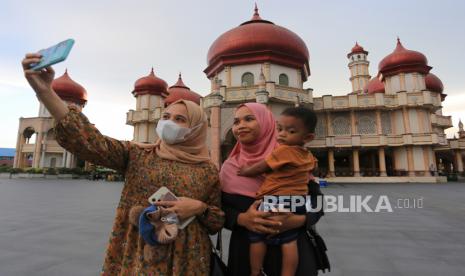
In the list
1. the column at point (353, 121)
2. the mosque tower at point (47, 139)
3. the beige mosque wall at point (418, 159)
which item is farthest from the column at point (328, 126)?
the mosque tower at point (47, 139)

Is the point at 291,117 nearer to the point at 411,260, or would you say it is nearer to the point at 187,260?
the point at 187,260

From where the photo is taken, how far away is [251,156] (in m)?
1.43

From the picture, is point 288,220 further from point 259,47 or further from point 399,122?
point 399,122

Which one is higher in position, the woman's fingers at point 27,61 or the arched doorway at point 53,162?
the arched doorway at point 53,162

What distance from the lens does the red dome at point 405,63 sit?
70.6 ft

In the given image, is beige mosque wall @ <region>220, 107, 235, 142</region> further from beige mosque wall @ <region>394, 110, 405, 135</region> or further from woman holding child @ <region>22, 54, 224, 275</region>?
woman holding child @ <region>22, 54, 224, 275</region>

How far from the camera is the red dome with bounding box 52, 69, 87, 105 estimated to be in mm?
29734

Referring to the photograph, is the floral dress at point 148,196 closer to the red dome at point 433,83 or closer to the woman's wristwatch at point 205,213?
the woman's wristwatch at point 205,213

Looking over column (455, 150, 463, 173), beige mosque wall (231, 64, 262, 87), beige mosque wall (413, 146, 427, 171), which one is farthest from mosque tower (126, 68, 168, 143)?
column (455, 150, 463, 173)

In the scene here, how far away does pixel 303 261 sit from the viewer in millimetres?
1263

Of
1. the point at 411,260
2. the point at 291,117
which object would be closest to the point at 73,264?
the point at 291,117

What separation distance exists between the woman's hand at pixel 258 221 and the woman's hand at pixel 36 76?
106 cm

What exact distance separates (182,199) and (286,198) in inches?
20.0

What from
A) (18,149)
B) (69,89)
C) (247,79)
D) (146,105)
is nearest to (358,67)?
(247,79)
